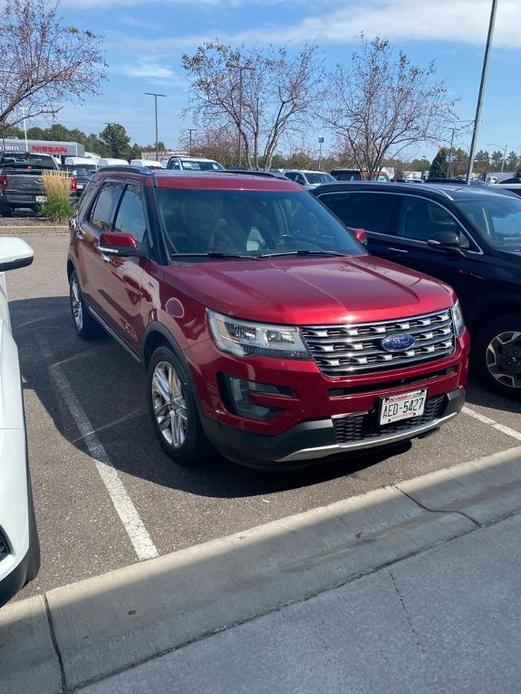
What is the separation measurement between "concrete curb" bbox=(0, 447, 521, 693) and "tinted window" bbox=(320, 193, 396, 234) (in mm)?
3710

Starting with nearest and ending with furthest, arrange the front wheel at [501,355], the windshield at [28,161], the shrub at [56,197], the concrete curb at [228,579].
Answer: the concrete curb at [228,579], the front wheel at [501,355], the shrub at [56,197], the windshield at [28,161]

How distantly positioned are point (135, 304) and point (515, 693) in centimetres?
317

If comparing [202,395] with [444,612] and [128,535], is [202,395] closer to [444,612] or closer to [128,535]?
[128,535]

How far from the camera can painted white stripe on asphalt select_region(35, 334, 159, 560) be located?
2896mm

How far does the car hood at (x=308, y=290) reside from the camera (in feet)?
9.69

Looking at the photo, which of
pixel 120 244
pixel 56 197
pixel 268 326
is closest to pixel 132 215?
pixel 120 244

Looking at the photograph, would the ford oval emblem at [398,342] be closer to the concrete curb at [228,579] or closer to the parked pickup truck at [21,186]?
the concrete curb at [228,579]

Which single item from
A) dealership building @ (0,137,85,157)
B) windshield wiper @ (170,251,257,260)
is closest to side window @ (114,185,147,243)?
windshield wiper @ (170,251,257,260)

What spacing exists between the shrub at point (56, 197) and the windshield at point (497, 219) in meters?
12.3

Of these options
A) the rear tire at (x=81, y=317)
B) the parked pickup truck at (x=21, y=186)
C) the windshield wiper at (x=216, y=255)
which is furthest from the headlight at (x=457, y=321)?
the parked pickup truck at (x=21, y=186)

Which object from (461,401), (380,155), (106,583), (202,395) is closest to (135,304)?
(202,395)

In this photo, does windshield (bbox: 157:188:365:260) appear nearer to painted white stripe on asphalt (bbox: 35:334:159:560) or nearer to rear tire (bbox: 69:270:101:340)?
painted white stripe on asphalt (bbox: 35:334:159:560)

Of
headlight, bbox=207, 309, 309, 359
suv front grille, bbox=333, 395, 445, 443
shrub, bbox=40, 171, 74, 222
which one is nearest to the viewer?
headlight, bbox=207, 309, 309, 359

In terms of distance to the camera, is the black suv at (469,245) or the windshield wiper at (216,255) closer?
the windshield wiper at (216,255)
